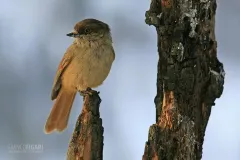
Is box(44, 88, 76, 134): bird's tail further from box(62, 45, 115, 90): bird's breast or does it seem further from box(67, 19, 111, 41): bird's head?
box(67, 19, 111, 41): bird's head

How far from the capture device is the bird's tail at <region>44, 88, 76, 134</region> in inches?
189

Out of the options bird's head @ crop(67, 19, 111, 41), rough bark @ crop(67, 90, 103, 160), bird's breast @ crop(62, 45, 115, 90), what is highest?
bird's head @ crop(67, 19, 111, 41)

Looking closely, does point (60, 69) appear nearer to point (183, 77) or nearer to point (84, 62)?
point (84, 62)

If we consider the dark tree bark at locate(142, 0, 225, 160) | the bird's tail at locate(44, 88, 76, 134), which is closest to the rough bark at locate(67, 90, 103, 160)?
the dark tree bark at locate(142, 0, 225, 160)

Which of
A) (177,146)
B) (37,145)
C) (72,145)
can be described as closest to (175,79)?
(177,146)

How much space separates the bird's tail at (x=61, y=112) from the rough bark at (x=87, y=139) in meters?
1.90

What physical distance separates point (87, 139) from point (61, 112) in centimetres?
222

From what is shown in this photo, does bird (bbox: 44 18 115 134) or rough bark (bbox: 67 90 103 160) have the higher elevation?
bird (bbox: 44 18 115 134)

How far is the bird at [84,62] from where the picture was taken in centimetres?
486

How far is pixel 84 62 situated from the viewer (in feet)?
16.1

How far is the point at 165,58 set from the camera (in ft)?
9.35

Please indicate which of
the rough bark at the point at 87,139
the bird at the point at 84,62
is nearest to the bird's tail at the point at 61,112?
the bird at the point at 84,62

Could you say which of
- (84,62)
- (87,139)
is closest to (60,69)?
(84,62)

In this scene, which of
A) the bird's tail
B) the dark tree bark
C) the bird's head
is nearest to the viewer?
the dark tree bark
